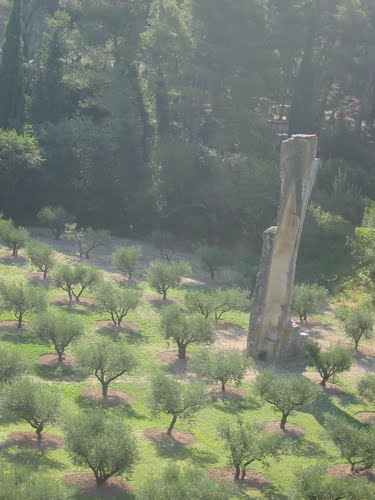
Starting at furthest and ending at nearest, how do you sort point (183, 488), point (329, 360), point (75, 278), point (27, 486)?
point (75, 278)
point (329, 360)
point (183, 488)
point (27, 486)

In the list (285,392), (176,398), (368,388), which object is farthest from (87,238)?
(176,398)

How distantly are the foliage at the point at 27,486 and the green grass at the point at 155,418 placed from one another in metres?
2.65

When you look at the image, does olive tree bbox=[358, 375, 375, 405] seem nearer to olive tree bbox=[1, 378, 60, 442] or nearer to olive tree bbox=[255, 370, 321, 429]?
olive tree bbox=[255, 370, 321, 429]

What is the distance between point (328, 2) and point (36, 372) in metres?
36.3

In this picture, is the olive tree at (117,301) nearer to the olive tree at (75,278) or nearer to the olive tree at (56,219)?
the olive tree at (75,278)

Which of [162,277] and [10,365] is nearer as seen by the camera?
[10,365]

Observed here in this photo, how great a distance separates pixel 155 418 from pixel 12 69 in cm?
3236

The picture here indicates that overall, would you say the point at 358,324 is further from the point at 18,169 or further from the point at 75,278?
the point at 18,169

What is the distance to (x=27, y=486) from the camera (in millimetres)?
15133

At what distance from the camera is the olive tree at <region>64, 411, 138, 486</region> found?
1741 cm

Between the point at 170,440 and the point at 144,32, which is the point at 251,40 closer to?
the point at 144,32

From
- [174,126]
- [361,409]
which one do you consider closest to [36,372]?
[361,409]

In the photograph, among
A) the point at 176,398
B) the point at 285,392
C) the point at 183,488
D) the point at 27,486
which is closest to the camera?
the point at 27,486

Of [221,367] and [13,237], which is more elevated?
[13,237]
